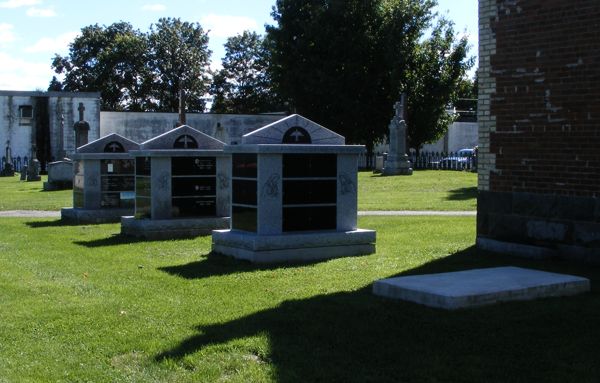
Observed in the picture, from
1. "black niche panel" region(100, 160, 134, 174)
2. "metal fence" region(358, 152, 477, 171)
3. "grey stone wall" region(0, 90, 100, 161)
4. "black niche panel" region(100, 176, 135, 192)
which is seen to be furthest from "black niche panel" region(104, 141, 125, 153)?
"grey stone wall" region(0, 90, 100, 161)

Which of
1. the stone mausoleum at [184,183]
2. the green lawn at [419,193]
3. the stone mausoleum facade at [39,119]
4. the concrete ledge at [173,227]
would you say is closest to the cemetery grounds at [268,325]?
the concrete ledge at [173,227]

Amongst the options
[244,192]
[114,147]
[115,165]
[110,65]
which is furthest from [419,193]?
[110,65]

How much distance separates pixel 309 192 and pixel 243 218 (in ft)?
3.20

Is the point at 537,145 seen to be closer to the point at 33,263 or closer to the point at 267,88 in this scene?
the point at 33,263

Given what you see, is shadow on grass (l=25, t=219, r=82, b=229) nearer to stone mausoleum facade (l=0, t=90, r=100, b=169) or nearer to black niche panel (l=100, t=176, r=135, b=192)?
black niche panel (l=100, t=176, r=135, b=192)

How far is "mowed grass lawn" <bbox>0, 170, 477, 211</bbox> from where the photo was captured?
62.7 ft

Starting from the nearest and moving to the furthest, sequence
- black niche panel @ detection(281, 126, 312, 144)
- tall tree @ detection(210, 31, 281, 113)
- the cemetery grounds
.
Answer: the cemetery grounds < black niche panel @ detection(281, 126, 312, 144) < tall tree @ detection(210, 31, 281, 113)

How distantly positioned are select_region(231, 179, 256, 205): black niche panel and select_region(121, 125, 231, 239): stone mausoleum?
7.88 ft

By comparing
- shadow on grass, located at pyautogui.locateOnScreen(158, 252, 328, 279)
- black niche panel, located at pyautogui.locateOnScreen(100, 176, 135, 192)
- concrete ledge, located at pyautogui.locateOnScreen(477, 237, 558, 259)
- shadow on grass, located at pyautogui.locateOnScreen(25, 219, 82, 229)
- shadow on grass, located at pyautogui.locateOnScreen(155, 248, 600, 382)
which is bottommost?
shadow on grass, located at pyautogui.locateOnScreen(25, 219, 82, 229)

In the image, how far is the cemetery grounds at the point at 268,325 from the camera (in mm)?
5047

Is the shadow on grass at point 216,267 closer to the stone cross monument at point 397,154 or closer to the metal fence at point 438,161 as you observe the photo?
the stone cross monument at point 397,154

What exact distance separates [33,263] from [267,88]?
64849 mm

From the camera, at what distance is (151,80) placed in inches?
2717

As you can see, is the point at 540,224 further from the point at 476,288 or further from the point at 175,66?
the point at 175,66
